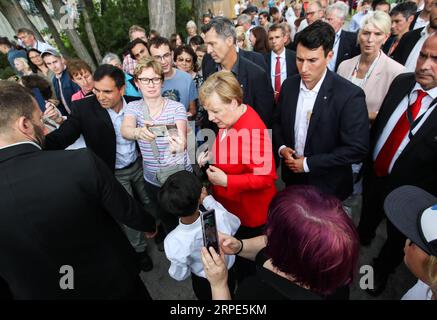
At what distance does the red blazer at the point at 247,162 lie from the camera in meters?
2.00

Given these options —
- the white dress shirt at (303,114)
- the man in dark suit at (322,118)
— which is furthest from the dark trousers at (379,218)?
the white dress shirt at (303,114)

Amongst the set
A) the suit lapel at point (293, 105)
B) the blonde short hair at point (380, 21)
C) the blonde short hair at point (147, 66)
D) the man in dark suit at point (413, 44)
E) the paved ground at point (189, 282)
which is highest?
the blonde short hair at point (380, 21)

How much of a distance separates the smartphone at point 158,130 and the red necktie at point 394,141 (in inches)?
79.0

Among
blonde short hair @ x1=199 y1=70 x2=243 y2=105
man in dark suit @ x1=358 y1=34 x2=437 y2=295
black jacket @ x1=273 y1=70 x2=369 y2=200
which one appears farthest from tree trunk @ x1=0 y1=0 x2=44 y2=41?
man in dark suit @ x1=358 y1=34 x2=437 y2=295

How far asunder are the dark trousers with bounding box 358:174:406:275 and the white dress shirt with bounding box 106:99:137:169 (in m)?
2.53

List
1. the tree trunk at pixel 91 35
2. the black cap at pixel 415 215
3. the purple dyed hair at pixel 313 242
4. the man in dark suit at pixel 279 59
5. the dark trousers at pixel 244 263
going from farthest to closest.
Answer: the tree trunk at pixel 91 35 → the man in dark suit at pixel 279 59 → the dark trousers at pixel 244 263 → the black cap at pixel 415 215 → the purple dyed hair at pixel 313 242

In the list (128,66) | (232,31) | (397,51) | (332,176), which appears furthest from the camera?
(128,66)

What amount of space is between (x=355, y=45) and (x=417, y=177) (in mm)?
3033

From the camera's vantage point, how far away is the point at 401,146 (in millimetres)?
2230

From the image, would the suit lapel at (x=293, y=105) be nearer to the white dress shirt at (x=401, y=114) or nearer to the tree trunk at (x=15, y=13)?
the white dress shirt at (x=401, y=114)

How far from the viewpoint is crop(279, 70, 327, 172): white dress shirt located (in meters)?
2.40

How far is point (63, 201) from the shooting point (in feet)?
4.82
